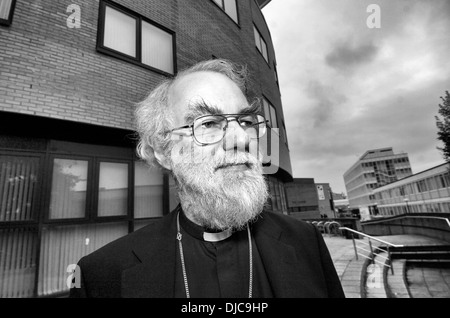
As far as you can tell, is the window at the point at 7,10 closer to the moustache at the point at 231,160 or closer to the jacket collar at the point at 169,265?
the jacket collar at the point at 169,265

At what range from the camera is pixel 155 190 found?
5.43m

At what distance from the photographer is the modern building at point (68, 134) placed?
3762mm

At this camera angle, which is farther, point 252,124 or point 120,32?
point 120,32

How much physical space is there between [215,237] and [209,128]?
0.88 meters

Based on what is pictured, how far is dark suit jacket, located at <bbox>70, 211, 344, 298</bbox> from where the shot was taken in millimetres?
1421

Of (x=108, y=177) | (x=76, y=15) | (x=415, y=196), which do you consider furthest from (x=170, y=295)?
(x=415, y=196)

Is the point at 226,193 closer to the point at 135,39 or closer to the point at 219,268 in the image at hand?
the point at 219,268

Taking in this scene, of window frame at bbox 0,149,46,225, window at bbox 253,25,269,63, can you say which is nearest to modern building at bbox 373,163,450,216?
window at bbox 253,25,269,63

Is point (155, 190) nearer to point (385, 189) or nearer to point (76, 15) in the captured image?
point (76, 15)

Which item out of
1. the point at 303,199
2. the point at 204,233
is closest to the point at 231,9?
the point at 204,233

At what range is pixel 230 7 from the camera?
955 cm

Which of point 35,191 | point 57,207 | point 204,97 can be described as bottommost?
point 57,207

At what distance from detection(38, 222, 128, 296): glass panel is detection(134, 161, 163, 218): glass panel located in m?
0.94
